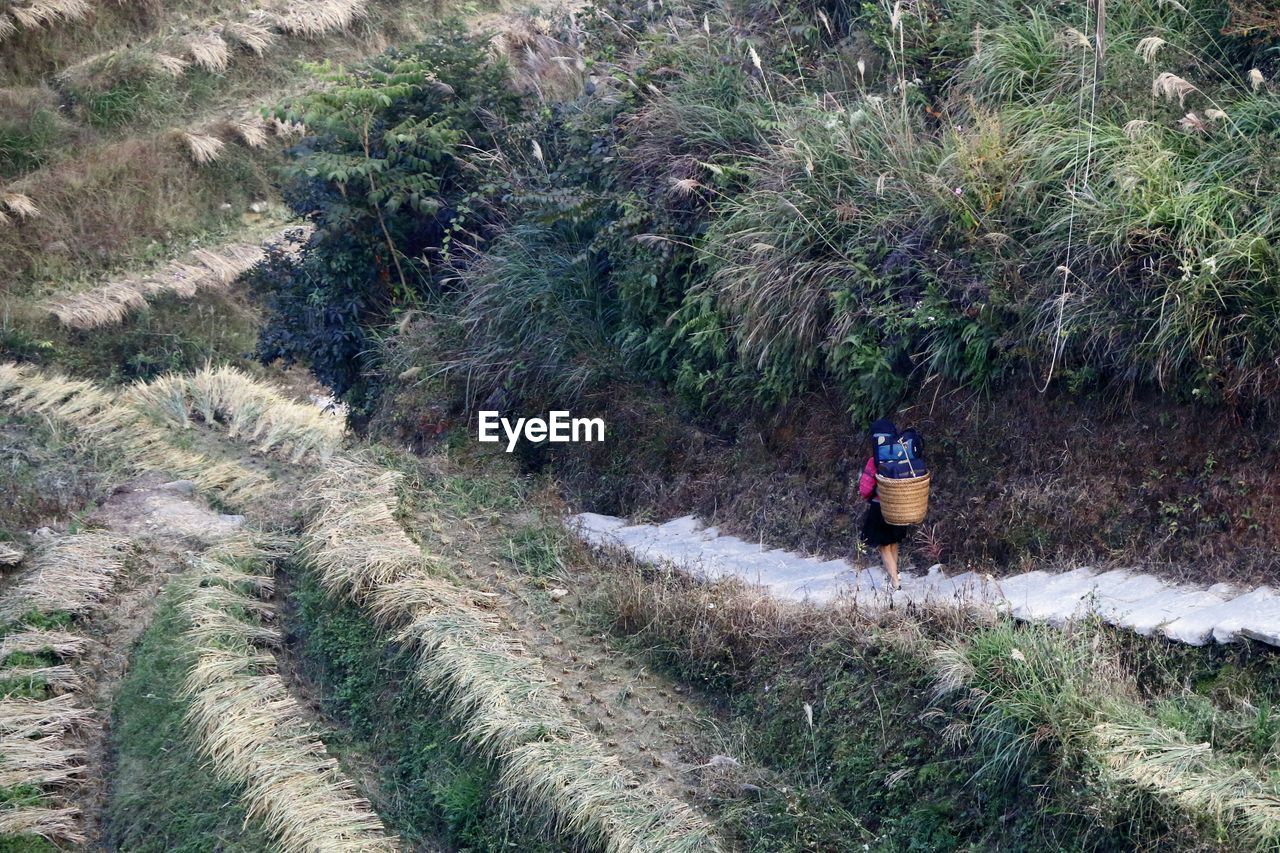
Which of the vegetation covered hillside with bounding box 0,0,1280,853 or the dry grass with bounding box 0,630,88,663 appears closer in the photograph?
the vegetation covered hillside with bounding box 0,0,1280,853

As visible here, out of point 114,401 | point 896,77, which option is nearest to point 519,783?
point 896,77

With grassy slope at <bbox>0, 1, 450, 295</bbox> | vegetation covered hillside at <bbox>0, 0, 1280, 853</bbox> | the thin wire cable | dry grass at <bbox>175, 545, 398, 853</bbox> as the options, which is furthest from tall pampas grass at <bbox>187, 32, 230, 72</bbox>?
the thin wire cable

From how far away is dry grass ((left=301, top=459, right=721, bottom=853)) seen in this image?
19.1 ft

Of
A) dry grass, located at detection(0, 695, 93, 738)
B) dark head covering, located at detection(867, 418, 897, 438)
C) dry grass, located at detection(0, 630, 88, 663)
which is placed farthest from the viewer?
dry grass, located at detection(0, 630, 88, 663)

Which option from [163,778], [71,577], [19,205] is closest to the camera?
[163,778]

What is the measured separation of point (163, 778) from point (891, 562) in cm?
473

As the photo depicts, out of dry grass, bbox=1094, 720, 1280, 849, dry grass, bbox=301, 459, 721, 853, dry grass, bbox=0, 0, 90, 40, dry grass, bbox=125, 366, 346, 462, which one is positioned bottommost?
dry grass, bbox=125, 366, 346, 462

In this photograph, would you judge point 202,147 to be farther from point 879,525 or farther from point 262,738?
point 879,525

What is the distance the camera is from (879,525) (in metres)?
6.97

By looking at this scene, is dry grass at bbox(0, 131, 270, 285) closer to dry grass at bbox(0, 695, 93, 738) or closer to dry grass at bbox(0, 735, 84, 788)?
dry grass at bbox(0, 695, 93, 738)

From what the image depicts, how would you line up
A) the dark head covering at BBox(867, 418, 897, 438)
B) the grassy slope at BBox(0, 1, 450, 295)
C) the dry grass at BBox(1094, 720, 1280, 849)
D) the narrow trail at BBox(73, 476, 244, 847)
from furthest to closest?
the grassy slope at BBox(0, 1, 450, 295) < the narrow trail at BBox(73, 476, 244, 847) < the dark head covering at BBox(867, 418, 897, 438) < the dry grass at BBox(1094, 720, 1280, 849)

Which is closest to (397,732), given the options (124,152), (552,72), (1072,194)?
(1072,194)

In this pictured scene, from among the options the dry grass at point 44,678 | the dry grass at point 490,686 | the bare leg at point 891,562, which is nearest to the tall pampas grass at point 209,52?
the dry grass at point 490,686

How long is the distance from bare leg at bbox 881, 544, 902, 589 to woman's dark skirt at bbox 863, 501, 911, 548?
0.05m
